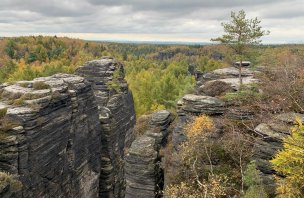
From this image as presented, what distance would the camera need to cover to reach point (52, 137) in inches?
1154

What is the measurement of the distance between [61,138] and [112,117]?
14.6m

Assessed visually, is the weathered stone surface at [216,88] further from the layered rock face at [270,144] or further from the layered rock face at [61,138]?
the layered rock face at [61,138]

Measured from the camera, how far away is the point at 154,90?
243 ft

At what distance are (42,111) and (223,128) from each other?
15.4 m

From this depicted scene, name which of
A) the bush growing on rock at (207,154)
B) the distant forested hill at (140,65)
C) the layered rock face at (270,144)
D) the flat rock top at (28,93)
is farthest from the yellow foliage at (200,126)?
the flat rock top at (28,93)

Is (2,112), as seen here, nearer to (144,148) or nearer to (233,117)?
(144,148)

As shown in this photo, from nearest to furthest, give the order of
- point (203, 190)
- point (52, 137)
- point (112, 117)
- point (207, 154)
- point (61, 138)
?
point (203, 190) → point (207, 154) → point (52, 137) → point (61, 138) → point (112, 117)

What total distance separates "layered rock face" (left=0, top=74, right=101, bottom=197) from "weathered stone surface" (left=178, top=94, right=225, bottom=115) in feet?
38.4

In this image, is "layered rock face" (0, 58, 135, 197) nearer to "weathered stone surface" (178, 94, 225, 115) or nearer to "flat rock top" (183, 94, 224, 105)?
"weathered stone surface" (178, 94, 225, 115)

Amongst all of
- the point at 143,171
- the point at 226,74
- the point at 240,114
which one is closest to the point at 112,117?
the point at 143,171

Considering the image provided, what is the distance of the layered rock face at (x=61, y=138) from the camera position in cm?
2572

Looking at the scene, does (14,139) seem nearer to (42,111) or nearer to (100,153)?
(42,111)

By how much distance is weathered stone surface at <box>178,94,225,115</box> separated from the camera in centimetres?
2924

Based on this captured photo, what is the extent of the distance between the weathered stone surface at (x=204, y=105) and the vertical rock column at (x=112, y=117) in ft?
50.3
